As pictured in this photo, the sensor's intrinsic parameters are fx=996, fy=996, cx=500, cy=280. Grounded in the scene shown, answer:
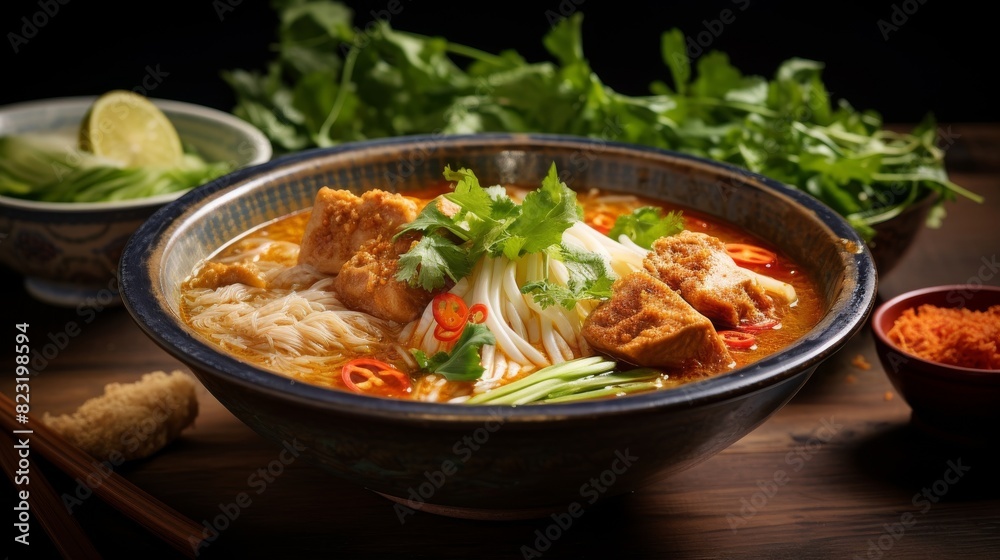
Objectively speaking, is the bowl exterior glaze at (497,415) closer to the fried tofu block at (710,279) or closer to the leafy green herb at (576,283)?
the fried tofu block at (710,279)

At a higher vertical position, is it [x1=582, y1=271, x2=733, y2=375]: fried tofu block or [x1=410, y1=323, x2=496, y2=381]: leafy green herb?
[x1=582, y1=271, x2=733, y2=375]: fried tofu block

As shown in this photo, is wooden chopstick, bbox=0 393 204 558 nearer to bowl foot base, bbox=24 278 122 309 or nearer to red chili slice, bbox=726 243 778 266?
bowl foot base, bbox=24 278 122 309

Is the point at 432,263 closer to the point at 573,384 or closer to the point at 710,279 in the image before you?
the point at 573,384

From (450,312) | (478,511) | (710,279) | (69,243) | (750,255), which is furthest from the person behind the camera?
(69,243)

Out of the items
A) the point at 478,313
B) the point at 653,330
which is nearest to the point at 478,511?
the point at 478,313

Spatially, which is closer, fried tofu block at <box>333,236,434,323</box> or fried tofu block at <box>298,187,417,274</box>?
fried tofu block at <box>333,236,434,323</box>

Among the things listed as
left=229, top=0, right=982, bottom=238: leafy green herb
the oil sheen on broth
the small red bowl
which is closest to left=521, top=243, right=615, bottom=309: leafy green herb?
the oil sheen on broth
